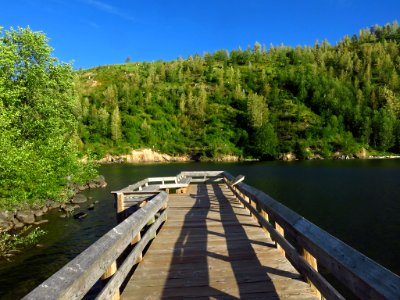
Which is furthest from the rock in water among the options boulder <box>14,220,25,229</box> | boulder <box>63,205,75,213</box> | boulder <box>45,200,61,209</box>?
boulder <box>14,220,25,229</box>

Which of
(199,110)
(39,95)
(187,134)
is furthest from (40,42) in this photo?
(199,110)

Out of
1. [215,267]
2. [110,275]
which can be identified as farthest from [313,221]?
[110,275]

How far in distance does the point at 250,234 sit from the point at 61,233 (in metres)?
16.5

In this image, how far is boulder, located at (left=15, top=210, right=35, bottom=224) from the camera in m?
22.2

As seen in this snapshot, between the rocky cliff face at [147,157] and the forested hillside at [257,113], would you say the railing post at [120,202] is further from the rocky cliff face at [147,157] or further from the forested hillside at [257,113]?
Answer: the rocky cliff face at [147,157]

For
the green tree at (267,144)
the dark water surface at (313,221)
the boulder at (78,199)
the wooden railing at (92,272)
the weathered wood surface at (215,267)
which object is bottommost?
the dark water surface at (313,221)

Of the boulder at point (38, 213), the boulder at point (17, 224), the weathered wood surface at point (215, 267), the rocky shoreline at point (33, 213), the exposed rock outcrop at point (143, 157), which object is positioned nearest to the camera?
the weathered wood surface at point (215, 267)

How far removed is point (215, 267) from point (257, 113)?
140958 millimetres

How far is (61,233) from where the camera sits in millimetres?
20547

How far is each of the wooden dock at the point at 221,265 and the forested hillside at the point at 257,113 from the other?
113 metres

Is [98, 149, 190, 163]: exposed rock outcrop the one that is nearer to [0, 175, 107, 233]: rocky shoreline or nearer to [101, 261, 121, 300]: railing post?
[0, 175, 107, 233]: rocky shoreline

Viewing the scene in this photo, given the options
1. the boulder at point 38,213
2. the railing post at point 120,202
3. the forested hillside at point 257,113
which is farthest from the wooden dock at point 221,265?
the forested hillside at point 257,113

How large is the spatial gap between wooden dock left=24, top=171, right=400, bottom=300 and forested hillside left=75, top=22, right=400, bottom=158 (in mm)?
112627

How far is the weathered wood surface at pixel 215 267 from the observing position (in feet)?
16.4
